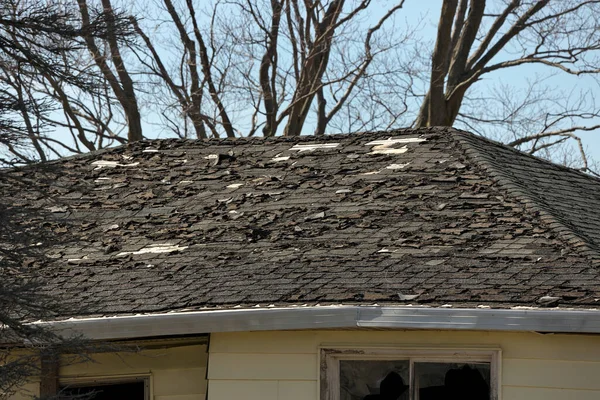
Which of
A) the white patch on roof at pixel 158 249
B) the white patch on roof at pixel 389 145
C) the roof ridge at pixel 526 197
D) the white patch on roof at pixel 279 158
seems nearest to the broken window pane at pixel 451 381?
the roof ridge at pixel 526 197

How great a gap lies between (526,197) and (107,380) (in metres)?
4.27

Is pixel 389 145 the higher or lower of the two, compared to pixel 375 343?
higher

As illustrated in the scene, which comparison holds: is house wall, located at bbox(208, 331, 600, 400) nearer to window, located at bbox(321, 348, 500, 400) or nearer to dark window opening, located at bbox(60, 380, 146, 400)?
window, located at bbox(321, 348, 500, 400)

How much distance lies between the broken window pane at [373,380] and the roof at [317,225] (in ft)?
2.17

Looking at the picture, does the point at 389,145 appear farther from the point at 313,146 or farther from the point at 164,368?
the point at 164,368

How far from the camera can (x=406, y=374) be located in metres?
6.93

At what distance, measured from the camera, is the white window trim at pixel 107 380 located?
24.6 feet

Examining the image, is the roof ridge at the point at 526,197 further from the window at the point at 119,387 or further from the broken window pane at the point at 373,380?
the window at the point at 119,387

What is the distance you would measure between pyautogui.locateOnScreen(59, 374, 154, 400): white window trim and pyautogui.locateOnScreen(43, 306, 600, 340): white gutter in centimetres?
71

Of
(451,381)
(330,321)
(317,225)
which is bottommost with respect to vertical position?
(451,381)

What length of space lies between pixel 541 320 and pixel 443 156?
3.76m

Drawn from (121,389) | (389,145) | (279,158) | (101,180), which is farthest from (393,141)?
(121,389)

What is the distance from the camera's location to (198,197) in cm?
952

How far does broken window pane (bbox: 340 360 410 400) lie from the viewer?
6.96 metres
